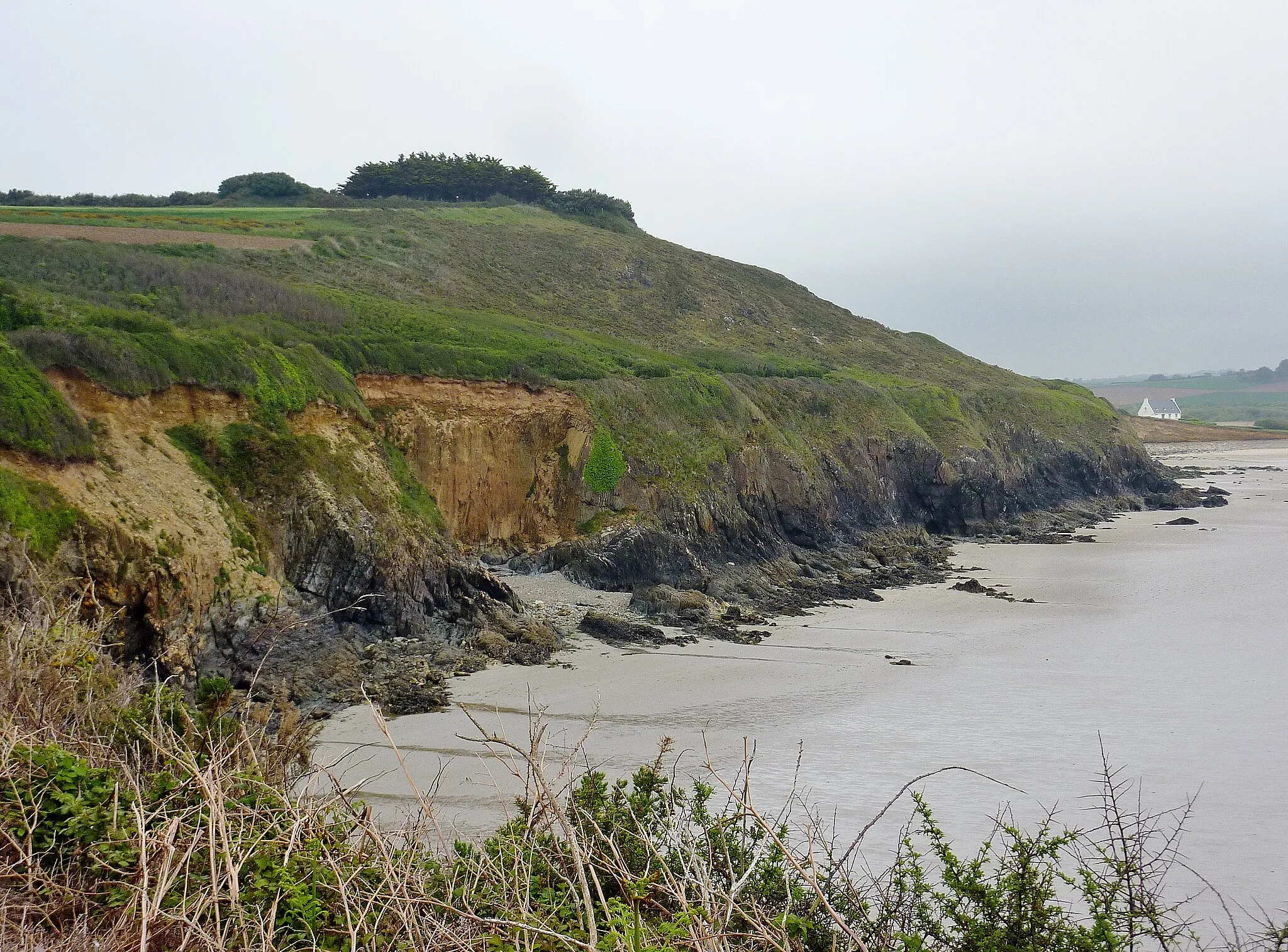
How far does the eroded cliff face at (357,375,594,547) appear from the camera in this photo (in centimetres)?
2894

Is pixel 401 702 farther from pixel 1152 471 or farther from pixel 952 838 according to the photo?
pixel 1152 471

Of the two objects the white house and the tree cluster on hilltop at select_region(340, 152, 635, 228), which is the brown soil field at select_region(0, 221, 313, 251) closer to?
the tree cluster on hilltop at select_region(340, 152, 635, 228)

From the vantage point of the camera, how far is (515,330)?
4312cm

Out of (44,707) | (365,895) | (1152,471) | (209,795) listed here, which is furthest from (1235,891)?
(1152,471)

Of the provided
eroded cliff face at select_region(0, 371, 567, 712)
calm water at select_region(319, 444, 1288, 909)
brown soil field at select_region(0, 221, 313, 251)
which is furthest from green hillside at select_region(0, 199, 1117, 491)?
calm water at select_region(319, 444, 1288, 909)

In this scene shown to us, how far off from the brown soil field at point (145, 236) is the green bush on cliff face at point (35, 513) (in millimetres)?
30673

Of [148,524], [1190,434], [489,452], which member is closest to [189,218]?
[489,452]

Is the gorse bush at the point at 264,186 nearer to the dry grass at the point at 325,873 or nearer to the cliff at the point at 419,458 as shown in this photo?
the cliff at the point at 419,458

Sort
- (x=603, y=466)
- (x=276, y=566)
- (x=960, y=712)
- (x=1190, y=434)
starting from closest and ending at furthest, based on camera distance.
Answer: (x=960, y=712) → (x=276, y=566) → (x=603, y=466) → (x=1190, y=434)

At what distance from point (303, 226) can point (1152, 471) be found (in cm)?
5258

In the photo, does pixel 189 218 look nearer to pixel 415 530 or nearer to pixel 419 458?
pixel 419 458

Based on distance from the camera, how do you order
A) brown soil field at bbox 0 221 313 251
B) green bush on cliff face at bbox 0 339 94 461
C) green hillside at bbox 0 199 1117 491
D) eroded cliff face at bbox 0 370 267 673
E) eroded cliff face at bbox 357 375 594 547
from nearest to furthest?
eroded cliff face at bbox 0 370 267 673 → green bush on cliff face at bbox 0 339 94 461 → green hillside at bbox 0 199 1117 491 → eroded cliff face at bbox 357 375 594 547 → brown soil field at bbox 0 221 313 251

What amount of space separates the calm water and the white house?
105152mm

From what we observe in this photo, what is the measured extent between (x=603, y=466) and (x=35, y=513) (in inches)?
712
